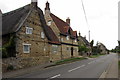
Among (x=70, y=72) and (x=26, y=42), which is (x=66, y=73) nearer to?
(x=70, y=72)

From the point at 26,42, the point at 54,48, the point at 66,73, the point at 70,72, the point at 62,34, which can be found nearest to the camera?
the point at 66,73

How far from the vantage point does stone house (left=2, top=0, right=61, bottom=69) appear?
63.4 feet

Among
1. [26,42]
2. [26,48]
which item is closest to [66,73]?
[26,48]

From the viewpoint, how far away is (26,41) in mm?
21391

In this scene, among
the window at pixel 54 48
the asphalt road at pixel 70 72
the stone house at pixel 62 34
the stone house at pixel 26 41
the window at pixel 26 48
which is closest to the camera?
the asphalt road at pixel 70 72

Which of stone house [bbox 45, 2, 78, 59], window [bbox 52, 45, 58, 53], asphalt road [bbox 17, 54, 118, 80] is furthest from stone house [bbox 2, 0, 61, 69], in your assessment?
stone house [bbox 45, 2, 78, 59]

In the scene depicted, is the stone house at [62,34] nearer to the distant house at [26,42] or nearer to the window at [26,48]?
the distant house at [26,42]

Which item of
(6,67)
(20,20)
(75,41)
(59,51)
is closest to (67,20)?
(75,41)

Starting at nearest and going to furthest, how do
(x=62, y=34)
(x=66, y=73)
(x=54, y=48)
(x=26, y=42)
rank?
1. (x=66, y=73)
2. (x=26, y=42)
3. (x=54, y=48)
4. (x=62, y=34)

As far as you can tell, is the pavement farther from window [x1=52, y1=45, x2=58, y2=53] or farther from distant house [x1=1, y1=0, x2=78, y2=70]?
window [x1=52, y1=45, x2=58, y2=53]

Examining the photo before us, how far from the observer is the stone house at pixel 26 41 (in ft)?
63.4

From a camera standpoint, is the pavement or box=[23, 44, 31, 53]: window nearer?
the pavement

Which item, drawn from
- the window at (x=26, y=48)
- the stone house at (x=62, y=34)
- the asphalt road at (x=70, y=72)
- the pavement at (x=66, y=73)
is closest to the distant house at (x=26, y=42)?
the window at (x=26, y=48)

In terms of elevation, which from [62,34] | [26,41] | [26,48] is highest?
[62,34]
